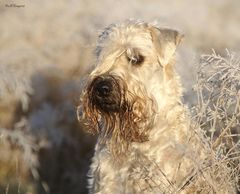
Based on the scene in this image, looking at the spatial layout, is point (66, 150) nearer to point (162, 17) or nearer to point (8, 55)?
point (8, 55)

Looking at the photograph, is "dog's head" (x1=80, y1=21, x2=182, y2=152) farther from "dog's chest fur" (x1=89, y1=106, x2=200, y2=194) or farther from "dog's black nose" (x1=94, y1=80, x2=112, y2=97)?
"dog's chest fur" (x1=89, y1=106, x2=200, y2=194)

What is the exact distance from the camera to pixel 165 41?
21.8ft

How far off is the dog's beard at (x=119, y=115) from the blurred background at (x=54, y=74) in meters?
1.91

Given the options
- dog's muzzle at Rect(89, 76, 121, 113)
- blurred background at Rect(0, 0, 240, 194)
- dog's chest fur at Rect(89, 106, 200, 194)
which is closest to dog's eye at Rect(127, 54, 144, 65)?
dog's muzzle at Rect(89, 76, 121, 113)

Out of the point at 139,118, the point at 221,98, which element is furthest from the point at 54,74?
the point at 221,98

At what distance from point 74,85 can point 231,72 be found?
6338mm

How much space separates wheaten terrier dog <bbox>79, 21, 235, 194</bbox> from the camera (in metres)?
6.28

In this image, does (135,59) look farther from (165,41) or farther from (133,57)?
(165,41)

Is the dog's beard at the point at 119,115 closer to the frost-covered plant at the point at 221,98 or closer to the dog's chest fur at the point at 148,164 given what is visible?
the dog's chest fur at the point at 148,164

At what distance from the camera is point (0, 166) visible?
10734 mm

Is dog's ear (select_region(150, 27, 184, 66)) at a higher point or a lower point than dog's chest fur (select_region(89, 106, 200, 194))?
higher

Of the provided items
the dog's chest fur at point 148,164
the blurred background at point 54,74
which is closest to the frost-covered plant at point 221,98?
the dog's chest fur at point 148,164

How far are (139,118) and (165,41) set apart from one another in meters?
0.69

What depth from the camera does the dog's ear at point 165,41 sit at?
259 inches
